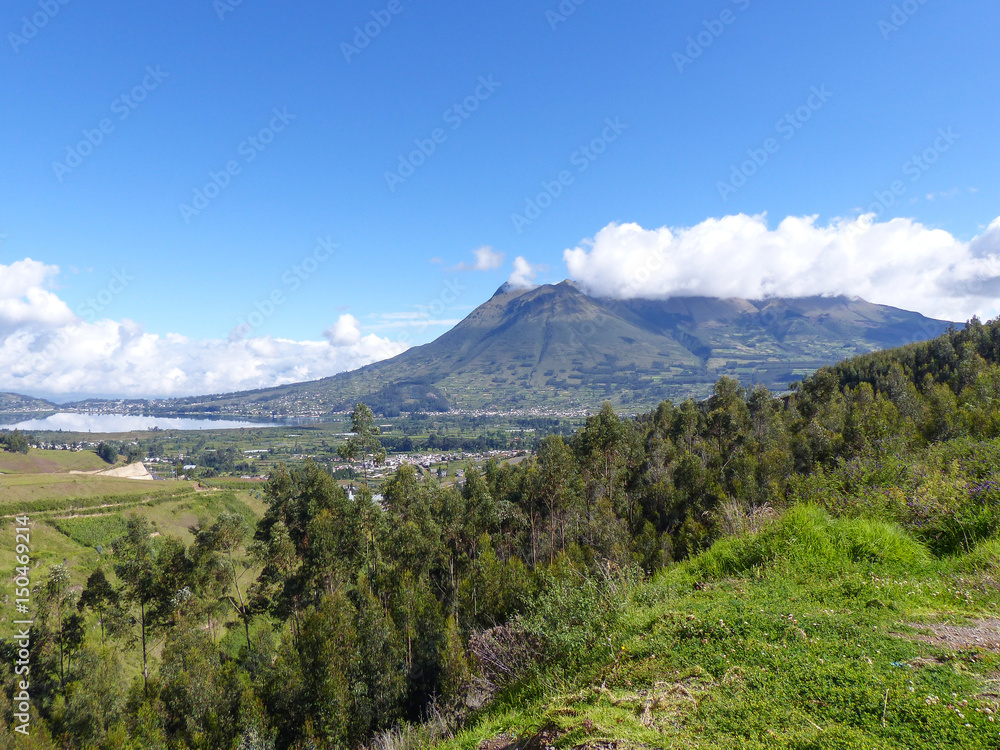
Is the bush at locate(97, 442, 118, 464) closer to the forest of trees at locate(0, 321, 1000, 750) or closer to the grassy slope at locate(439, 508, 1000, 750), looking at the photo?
the forest of trees at locate(0, 321, 1000, 750)

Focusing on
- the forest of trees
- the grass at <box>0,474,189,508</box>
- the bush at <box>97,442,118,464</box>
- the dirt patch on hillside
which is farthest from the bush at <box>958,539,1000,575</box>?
the bush at <box>97,442,118,464</box>

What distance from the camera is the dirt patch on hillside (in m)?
4.61

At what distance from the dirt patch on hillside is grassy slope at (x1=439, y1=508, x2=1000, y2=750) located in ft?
0.15

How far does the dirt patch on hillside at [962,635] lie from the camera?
15.1 ft

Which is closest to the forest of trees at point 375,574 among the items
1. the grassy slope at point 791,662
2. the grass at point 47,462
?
the grassy slope at point 791,662

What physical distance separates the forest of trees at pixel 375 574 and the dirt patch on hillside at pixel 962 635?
4.58m

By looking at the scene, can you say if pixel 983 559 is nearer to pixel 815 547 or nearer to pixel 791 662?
pixel 815 547

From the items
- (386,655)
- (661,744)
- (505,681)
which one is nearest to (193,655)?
(386,655)

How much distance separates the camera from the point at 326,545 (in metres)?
27.8

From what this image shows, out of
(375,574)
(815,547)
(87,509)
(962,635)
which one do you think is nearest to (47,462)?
(87,509)

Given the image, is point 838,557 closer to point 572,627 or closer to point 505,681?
point 572,627

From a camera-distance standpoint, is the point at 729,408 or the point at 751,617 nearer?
the point at 751,617

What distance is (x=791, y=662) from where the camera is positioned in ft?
15.6

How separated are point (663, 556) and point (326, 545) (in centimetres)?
2093
